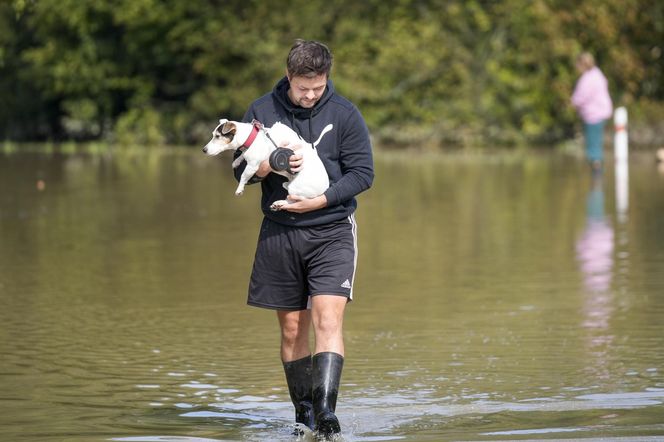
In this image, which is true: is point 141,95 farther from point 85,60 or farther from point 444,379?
point 444,379

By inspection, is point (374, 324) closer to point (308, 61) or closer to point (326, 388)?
point (326, 388)

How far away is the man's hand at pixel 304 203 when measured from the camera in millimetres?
6652

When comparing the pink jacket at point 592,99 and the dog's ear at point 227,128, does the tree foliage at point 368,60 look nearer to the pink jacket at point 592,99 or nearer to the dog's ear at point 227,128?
the pink jacket at point 592,99

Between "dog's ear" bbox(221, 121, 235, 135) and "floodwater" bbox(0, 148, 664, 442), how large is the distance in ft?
4.35

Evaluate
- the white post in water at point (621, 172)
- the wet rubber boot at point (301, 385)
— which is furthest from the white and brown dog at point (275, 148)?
the white post in water at point (621, 172)

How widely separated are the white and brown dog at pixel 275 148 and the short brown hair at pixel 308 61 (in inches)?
10.7

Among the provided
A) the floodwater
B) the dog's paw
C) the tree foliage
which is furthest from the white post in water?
the dog's paw

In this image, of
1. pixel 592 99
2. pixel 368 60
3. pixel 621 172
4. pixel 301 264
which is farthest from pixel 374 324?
pixel 368 60

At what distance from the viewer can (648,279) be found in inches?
472

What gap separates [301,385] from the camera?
23.3ft

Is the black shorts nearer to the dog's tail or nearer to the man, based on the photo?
the man

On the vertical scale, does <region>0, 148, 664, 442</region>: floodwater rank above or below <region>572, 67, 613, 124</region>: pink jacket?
below

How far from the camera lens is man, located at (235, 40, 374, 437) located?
671 cm

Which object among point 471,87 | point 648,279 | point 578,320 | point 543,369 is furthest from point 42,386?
point 471,87
